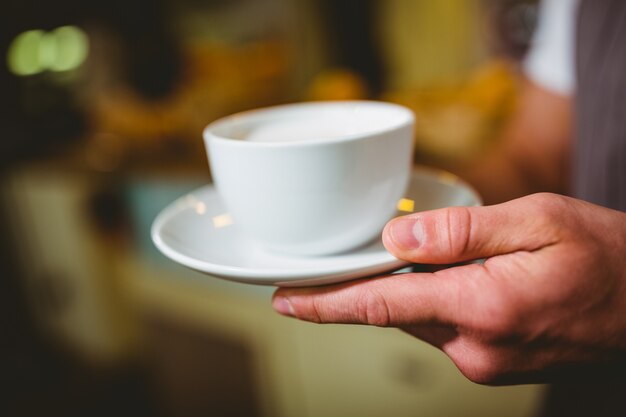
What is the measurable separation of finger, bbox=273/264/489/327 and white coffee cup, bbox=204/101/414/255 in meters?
0.04

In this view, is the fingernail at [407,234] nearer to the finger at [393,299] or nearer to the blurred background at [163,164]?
the finger at [393,299]

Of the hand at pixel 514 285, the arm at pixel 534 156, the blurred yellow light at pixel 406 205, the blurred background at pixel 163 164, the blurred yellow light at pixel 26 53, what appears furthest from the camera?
the blurred yellow light at pixel 26 53

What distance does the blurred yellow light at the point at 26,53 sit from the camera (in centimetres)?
134

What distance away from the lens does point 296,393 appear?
1.07 m

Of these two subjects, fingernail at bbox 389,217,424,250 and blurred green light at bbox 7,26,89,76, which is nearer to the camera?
fingernail at bbox 389,217,424,250

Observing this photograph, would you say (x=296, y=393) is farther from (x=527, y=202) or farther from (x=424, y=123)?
(x=527, y=202)

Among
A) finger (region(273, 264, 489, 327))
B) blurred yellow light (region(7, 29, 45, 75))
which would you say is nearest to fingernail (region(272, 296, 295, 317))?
finger (region(273, 264, 489, 327))

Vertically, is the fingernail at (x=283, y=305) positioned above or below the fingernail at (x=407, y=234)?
below

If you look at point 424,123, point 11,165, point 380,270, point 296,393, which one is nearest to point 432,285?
point 380,270

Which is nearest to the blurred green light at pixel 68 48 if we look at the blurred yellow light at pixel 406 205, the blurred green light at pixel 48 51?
the blurred green light at pixel 48 51

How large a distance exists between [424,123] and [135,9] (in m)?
1.04

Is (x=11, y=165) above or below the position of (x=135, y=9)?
below

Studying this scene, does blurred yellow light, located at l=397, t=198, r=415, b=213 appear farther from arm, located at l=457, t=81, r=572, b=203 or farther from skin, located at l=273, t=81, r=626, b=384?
arm, located at l=457, t=81, r=572, b=203

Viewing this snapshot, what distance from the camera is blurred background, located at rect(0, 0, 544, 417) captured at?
1059mm
